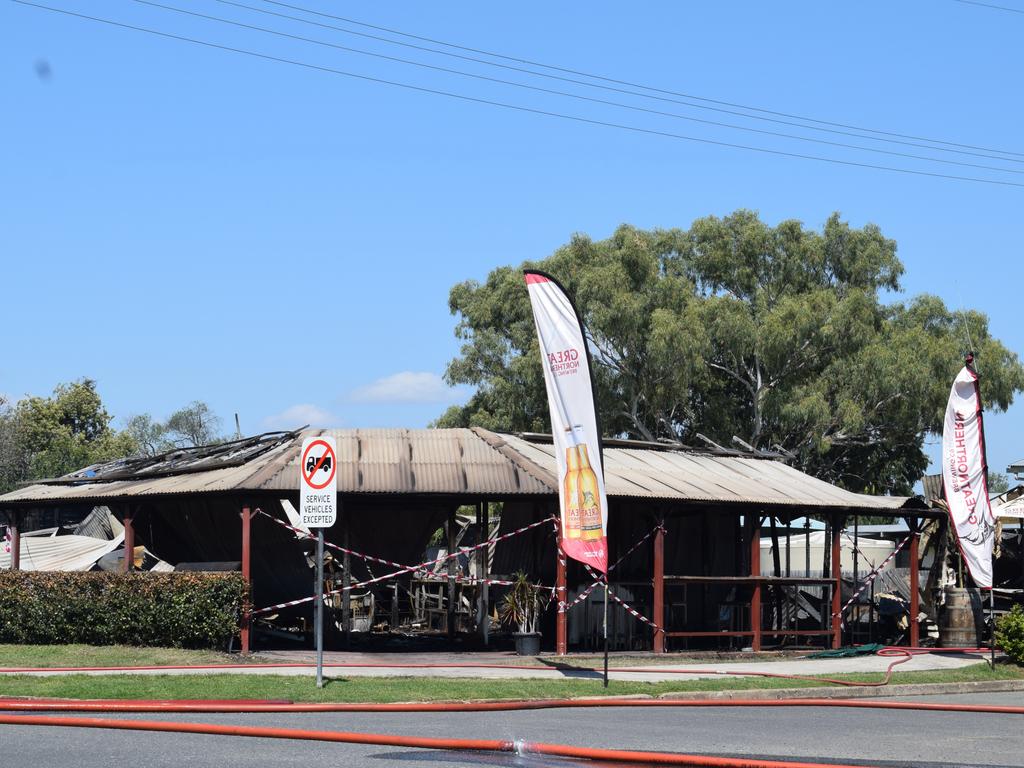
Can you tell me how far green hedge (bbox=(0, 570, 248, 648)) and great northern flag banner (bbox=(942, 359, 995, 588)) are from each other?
39.0ft

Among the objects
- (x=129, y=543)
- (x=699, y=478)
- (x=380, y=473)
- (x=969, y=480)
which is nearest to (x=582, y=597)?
(x=380, y=473)

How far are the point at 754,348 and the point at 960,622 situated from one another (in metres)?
25.0

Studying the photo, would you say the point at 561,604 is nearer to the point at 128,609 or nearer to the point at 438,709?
the point at 128,609

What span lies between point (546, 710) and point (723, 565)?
13.7 metres

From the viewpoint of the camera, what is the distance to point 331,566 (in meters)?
28.1

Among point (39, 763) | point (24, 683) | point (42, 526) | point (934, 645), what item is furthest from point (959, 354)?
point (39, 763)

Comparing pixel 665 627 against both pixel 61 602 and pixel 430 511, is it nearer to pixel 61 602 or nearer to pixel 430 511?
pixel 430 511

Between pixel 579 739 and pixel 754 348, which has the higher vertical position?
pixel 754 348

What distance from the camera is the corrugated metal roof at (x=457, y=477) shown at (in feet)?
74.5

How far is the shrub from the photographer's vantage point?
2209 centimetres

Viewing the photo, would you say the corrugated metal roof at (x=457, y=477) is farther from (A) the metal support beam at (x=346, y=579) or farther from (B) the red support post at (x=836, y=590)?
(A) the metal support beam at (x=346, y=579)

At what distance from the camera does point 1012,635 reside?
22.2 metres

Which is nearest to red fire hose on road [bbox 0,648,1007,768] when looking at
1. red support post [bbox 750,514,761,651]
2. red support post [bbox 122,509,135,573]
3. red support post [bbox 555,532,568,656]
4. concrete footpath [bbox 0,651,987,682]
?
concrete footpath [bbox 0,651,987,682]

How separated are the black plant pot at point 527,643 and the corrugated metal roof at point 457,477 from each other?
2345mm
